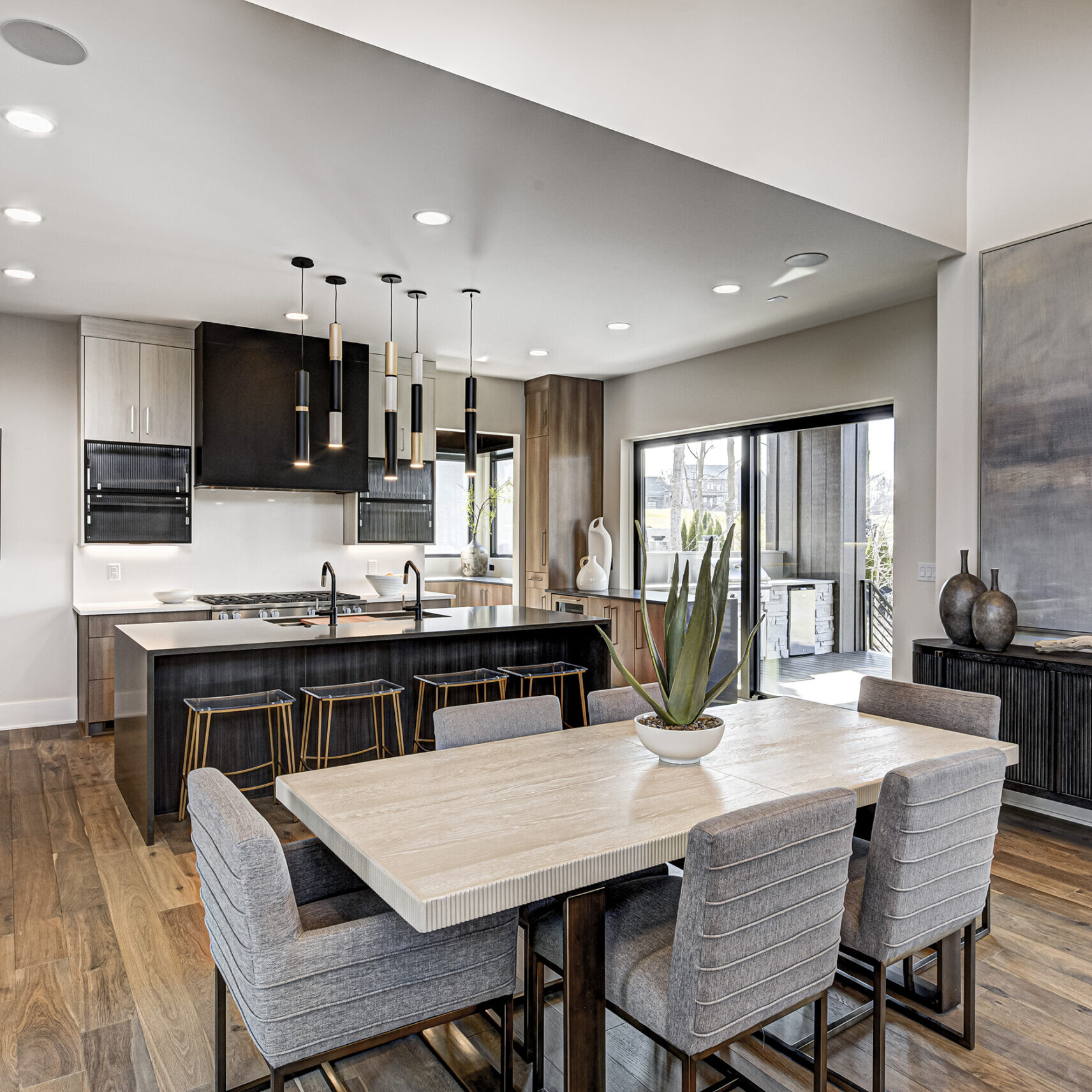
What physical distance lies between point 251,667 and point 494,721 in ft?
6.54

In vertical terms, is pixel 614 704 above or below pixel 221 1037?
above

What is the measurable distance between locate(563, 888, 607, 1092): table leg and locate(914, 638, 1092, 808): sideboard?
2.81 m

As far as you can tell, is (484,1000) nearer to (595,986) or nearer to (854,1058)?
(595,986)

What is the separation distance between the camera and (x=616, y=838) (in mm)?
1566

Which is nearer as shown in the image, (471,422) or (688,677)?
(688,677)

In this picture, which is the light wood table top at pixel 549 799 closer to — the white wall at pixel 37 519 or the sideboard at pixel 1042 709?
the sideboard at pixel 1042 709

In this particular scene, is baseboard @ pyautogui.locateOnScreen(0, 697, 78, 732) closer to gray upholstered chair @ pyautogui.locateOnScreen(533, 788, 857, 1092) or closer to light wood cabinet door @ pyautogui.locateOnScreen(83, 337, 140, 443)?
light wood cabinet door @ pyautogui.locateOnScreen(83, 337, 140, 443)

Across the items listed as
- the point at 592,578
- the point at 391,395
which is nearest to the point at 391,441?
the point at 391,395

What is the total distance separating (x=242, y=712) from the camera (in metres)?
3.88

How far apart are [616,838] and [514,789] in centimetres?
38

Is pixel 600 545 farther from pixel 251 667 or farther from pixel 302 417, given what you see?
pixel 251 667

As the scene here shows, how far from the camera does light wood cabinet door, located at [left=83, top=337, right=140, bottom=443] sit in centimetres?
539

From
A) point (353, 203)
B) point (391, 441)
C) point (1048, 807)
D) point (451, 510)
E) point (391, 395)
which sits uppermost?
point (353, 203)

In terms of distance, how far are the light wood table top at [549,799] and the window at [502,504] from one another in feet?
22.2
